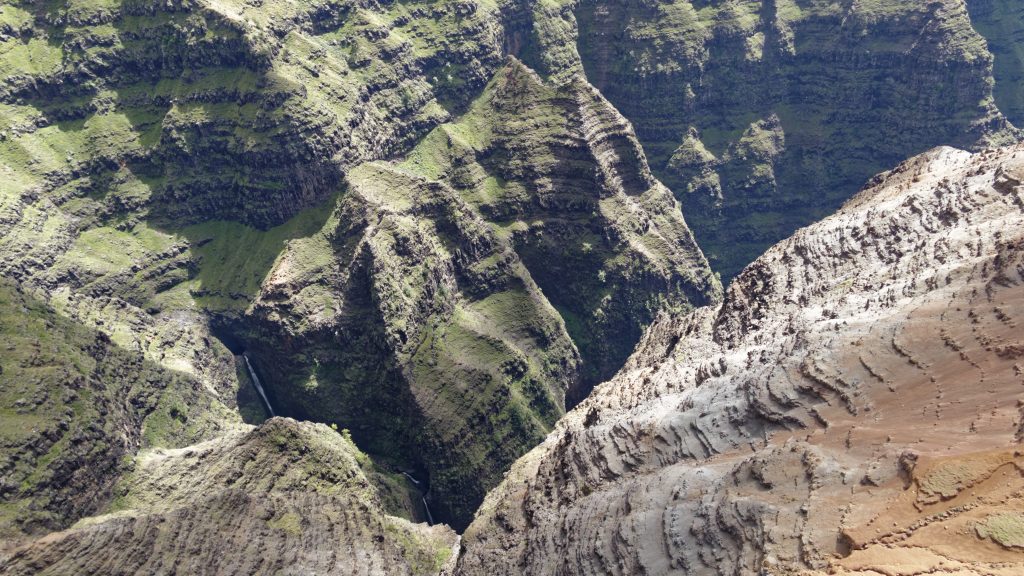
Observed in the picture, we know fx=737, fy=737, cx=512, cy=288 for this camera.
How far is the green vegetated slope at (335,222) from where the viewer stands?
422 ft

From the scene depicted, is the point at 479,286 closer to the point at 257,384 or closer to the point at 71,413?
the point at 257,384

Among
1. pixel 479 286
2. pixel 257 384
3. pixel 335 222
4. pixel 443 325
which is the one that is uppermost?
pixel 335 222

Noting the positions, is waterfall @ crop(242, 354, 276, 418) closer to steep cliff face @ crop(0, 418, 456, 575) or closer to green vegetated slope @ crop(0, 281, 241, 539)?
green vegetated slope @ crop(0, 281, 241, 539)

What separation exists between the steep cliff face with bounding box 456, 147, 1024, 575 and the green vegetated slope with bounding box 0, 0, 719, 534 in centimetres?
4529

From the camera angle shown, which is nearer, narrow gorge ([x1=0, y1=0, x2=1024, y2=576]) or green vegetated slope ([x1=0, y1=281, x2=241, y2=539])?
narrow gorge ([x1=0, y1=0, x2=1024, y2=576])

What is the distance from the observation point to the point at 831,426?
59188 mm

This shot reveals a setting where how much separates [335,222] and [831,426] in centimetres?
10434

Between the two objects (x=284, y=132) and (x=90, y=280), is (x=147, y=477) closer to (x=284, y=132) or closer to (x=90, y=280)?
(x=90, y=280)

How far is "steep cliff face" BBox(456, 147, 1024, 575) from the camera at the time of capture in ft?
150

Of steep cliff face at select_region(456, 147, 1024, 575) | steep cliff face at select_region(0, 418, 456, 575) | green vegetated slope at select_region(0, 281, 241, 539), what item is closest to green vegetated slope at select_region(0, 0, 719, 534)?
green vegetated slope at select_region(0, 281, 241, 539)

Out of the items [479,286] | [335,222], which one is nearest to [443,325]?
[479,286]

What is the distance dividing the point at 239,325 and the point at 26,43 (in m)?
72.4

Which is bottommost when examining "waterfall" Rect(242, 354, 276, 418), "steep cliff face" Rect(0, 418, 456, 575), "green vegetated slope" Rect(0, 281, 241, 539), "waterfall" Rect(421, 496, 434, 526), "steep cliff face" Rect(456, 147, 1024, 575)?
"waterfall" Rect(242, 354, 276, 418)

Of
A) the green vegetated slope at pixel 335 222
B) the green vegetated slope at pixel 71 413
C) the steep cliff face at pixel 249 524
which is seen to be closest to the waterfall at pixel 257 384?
the green vegetated slope at pixel 335 222
